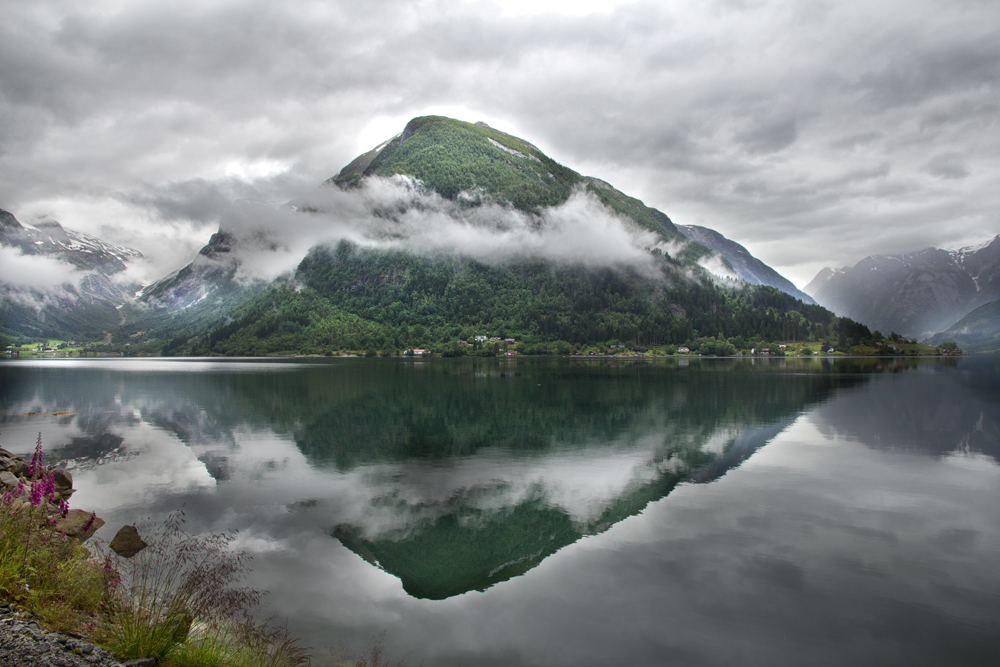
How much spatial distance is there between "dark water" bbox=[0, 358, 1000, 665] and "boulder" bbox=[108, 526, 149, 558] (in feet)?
7.05

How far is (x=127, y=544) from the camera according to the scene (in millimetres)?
14367

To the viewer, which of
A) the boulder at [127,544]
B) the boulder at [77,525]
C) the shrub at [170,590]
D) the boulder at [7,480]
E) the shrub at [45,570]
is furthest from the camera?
the boulder at [7,480]

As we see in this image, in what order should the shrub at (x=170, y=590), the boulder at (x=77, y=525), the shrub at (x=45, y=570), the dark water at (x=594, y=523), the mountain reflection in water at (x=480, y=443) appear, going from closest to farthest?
the shrub at (x=170, y=590) < the shrub at (x=45, y=570) < the dark water at (x=594, y=523) < the boulder at (x=77, y=525) < the mountain reflection in water at (x=480, y=443)

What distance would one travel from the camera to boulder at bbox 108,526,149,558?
1420cm

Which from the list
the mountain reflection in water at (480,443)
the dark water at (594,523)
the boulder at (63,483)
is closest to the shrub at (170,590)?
the dark water at (594,523)

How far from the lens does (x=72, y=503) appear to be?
18.8 metres

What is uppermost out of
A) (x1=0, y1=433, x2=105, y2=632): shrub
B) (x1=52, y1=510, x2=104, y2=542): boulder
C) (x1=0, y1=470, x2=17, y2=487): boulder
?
(x1=0, y1=433, x2=105, y2=632): shrub

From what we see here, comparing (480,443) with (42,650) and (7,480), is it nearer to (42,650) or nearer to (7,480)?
(7,480)

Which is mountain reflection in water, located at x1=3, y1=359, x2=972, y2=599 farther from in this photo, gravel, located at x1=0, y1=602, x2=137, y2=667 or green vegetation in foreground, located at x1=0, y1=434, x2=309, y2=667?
gravel, located at x1=0, y1=602, x2=137, y2=667

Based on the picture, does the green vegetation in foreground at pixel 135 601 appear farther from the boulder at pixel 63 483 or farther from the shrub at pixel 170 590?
the boulder at pixel 63 483

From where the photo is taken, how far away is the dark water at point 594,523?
1076cm

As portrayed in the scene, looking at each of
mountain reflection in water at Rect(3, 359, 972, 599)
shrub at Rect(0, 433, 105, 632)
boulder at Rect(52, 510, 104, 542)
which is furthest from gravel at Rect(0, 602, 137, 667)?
boulder at Rect(52, 510, 104, 542)

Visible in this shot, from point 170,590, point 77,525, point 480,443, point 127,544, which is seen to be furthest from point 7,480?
point 480,443

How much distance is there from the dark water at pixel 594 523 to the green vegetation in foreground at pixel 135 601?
108cm
